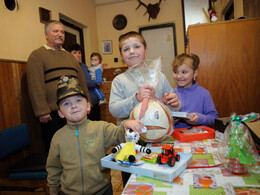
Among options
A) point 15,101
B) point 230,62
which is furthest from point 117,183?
point 230,62

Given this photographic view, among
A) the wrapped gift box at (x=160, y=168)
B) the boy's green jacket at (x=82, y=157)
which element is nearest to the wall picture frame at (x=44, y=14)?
the boy's green jacket at (x=82, y=157)

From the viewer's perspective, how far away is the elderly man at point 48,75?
223cm

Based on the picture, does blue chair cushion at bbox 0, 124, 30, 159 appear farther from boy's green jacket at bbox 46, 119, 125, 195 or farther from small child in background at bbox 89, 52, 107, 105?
small child in background at bbox 89, 52, 107, 105

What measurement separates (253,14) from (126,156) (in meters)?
2.66

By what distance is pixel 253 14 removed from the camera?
8.22ft

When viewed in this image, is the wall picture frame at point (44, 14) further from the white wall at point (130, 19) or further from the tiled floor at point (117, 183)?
the tiled floor at point (117, 183)

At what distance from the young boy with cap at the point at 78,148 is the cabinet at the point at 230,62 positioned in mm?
1797

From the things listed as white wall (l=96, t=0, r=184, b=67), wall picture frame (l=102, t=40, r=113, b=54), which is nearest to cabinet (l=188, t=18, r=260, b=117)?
white wall (l=96, t=0, r=184, b=67)

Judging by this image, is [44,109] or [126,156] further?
[44,109]

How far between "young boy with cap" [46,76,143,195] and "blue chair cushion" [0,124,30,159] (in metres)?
0.91

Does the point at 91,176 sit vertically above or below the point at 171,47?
below

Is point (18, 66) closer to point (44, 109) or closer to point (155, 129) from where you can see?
point (44, 109)

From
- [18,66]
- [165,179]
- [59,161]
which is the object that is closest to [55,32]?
[18,66]

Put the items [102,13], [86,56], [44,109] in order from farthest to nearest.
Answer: [102,13] → [86,56] → [44,109]
